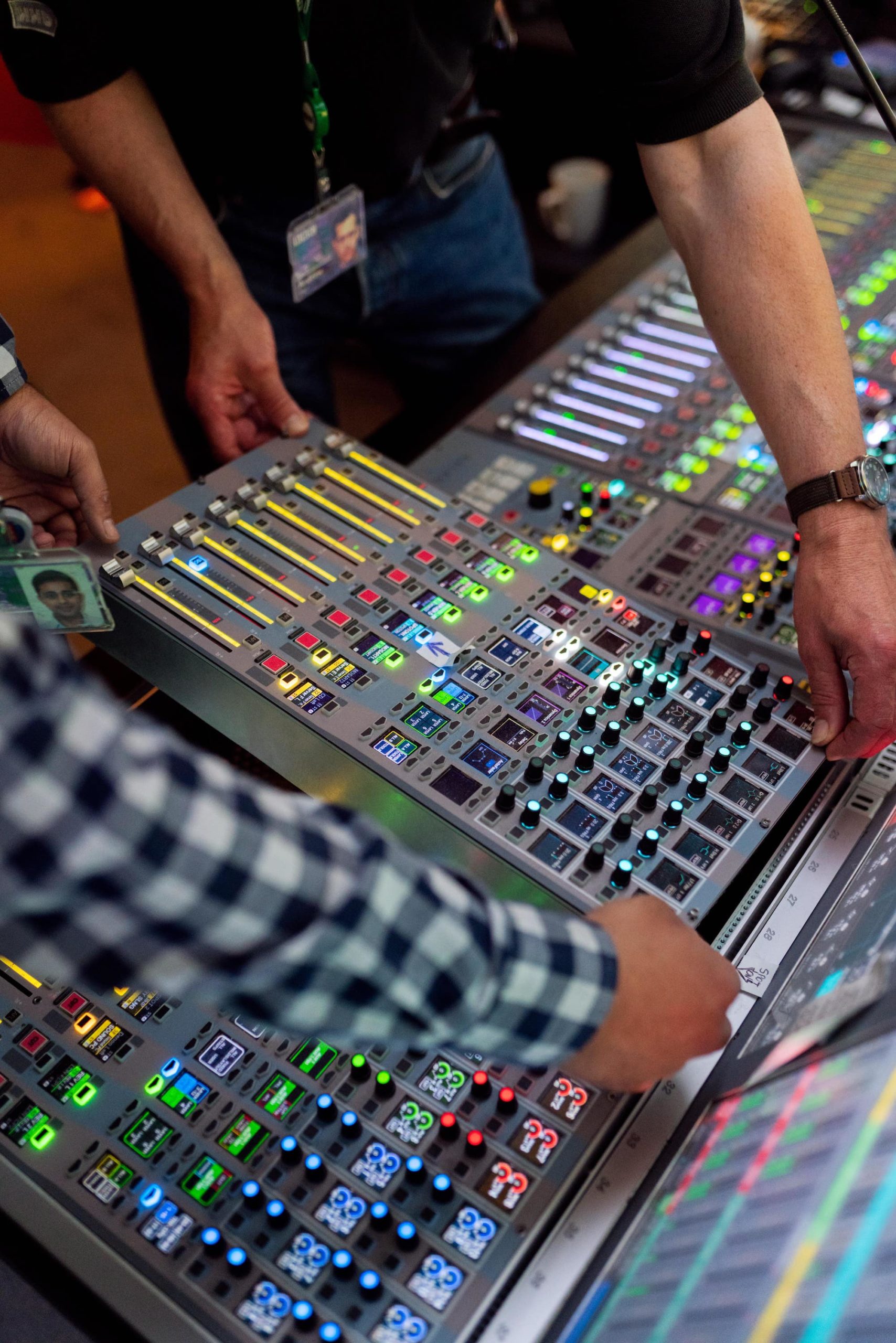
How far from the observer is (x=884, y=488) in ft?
4.11

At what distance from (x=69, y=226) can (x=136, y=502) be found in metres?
2.10

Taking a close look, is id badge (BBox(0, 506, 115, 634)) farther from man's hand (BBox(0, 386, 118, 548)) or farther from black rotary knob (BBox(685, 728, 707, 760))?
black rotary knob (BBox(685, 728, 707, 760))

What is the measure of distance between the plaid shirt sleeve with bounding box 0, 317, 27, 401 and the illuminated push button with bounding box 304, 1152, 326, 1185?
94cm

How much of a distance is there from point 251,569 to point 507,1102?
67 centimetres

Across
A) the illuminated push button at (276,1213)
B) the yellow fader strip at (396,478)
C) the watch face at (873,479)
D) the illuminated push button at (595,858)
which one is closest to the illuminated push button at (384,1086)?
the illuminated push button at (276,1213)

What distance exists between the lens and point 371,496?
1.38 m

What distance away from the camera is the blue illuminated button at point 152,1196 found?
89cm

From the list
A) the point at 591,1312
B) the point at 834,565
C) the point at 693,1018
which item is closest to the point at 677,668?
the point at 834,565

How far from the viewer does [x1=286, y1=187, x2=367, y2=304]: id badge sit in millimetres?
1592

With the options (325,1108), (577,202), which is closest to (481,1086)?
(325,1108)

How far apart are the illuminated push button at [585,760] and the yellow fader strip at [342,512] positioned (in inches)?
15.0

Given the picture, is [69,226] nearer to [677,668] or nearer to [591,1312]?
[677,668]

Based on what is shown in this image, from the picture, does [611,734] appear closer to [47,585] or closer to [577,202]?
[47,585]

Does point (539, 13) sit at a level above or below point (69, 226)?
above
